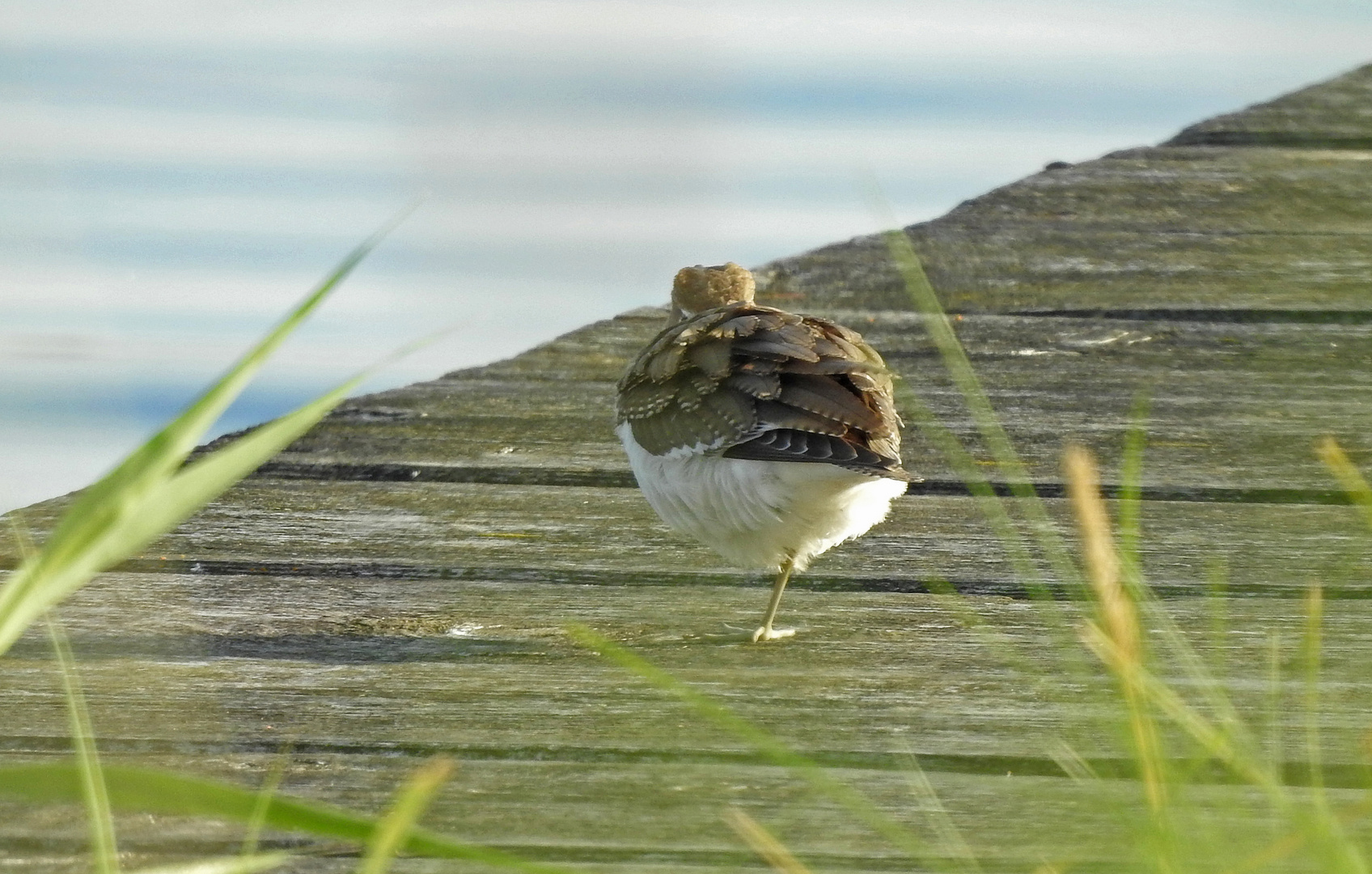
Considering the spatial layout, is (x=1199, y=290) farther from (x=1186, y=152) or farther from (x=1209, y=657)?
(x=1209, y=657)

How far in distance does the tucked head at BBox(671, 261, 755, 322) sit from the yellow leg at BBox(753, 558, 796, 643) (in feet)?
4.10

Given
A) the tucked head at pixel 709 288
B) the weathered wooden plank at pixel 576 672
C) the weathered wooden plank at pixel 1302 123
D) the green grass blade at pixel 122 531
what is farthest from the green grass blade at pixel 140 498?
the weathered wooden plank at pixel 1302 123

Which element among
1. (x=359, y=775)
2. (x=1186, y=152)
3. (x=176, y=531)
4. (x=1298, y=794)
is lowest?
(x=1298, y=794)

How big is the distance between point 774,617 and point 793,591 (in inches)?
9.1

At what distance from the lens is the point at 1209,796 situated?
80.7 inches

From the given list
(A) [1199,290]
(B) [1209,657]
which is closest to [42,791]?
(B) [1209,657]

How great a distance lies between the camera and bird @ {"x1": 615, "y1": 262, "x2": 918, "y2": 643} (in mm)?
3246

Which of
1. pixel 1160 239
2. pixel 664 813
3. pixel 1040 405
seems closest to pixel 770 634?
pixel 664 813

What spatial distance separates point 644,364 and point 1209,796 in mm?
2009

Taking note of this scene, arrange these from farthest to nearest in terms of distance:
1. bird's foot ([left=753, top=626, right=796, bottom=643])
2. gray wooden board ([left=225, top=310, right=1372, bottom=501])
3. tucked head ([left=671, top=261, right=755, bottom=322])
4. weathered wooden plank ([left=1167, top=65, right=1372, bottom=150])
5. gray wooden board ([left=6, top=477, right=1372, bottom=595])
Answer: weathered wooden plank ([left=1167, top=65, right=1372, bottom=150]) < tucked head ([left=671, top=261, right=755, bottom=322]) < gray wooden board ([left=225, top=310, right=1372, bottom=501]) < gray wooden board ([left=6, top=477, right=1372, bottom=595]) < bird's foot ([left=753, top=626, right=796, bottom=643])

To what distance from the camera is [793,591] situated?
3287 mm

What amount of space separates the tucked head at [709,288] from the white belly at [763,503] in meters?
0.99

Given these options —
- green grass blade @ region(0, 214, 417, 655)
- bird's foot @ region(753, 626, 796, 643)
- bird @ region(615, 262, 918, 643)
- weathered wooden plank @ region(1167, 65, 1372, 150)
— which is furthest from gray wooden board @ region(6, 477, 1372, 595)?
weathered wooden plank @ region(1167, 65, 1372, 150)

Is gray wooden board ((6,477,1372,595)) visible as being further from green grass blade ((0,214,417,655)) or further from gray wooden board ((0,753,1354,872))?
green grass blade ((0,214,417,655))
